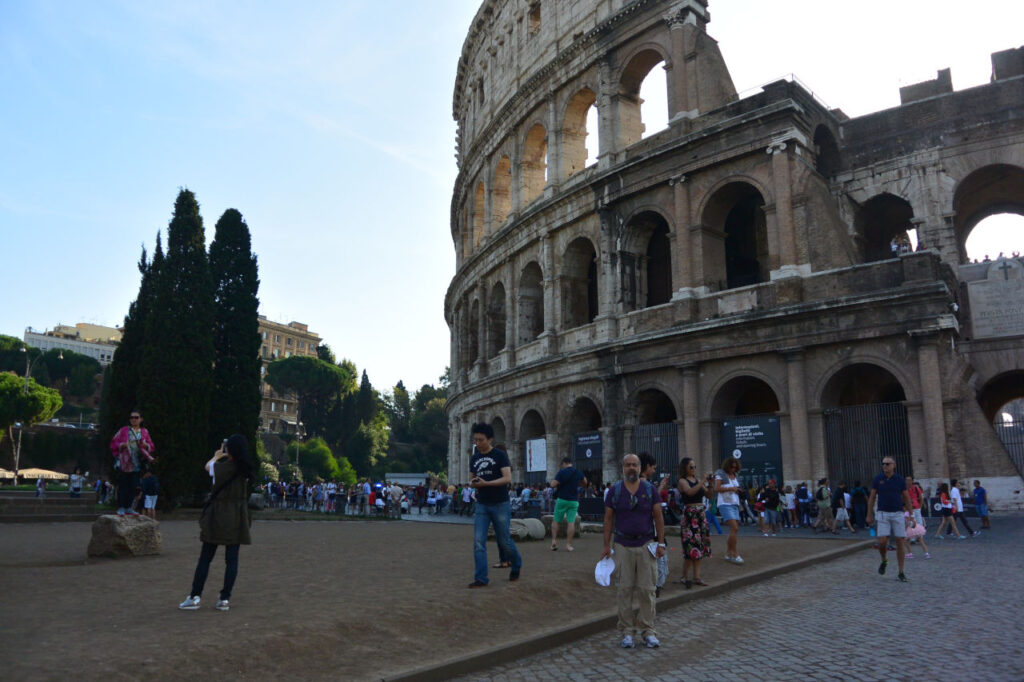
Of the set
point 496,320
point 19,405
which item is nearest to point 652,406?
point 496,320

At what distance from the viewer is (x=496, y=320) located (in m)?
32.3

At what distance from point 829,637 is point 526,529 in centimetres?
736

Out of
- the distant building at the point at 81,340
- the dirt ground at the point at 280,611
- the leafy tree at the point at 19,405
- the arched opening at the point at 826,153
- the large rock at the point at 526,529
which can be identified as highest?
the distant building at the point at 81,340

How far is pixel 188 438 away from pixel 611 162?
613 inches

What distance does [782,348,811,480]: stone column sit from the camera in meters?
19.2

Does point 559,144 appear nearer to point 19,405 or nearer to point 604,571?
point 604,571

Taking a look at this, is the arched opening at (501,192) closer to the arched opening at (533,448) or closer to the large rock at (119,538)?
the arched opening at (533,448)

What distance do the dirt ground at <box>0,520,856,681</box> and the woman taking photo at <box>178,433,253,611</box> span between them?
21 centimetres

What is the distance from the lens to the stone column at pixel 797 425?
62.8ft

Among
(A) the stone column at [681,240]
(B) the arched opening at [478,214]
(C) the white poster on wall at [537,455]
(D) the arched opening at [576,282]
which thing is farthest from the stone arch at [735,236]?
(B) the arched opening at [478,214]

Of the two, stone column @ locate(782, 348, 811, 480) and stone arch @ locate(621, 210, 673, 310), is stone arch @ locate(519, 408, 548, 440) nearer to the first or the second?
stone arch @ locate(621, 210, 673, 310)

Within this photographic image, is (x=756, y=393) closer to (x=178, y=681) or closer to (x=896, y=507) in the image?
(x=896, y=507)

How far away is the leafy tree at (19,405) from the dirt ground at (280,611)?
1924 inches

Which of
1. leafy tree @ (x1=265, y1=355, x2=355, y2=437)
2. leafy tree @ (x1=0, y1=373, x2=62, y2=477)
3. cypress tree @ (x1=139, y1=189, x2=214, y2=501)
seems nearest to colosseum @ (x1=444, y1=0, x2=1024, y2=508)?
cypress tree @ (x1=139, y1=189, x2=214, y2=501)
